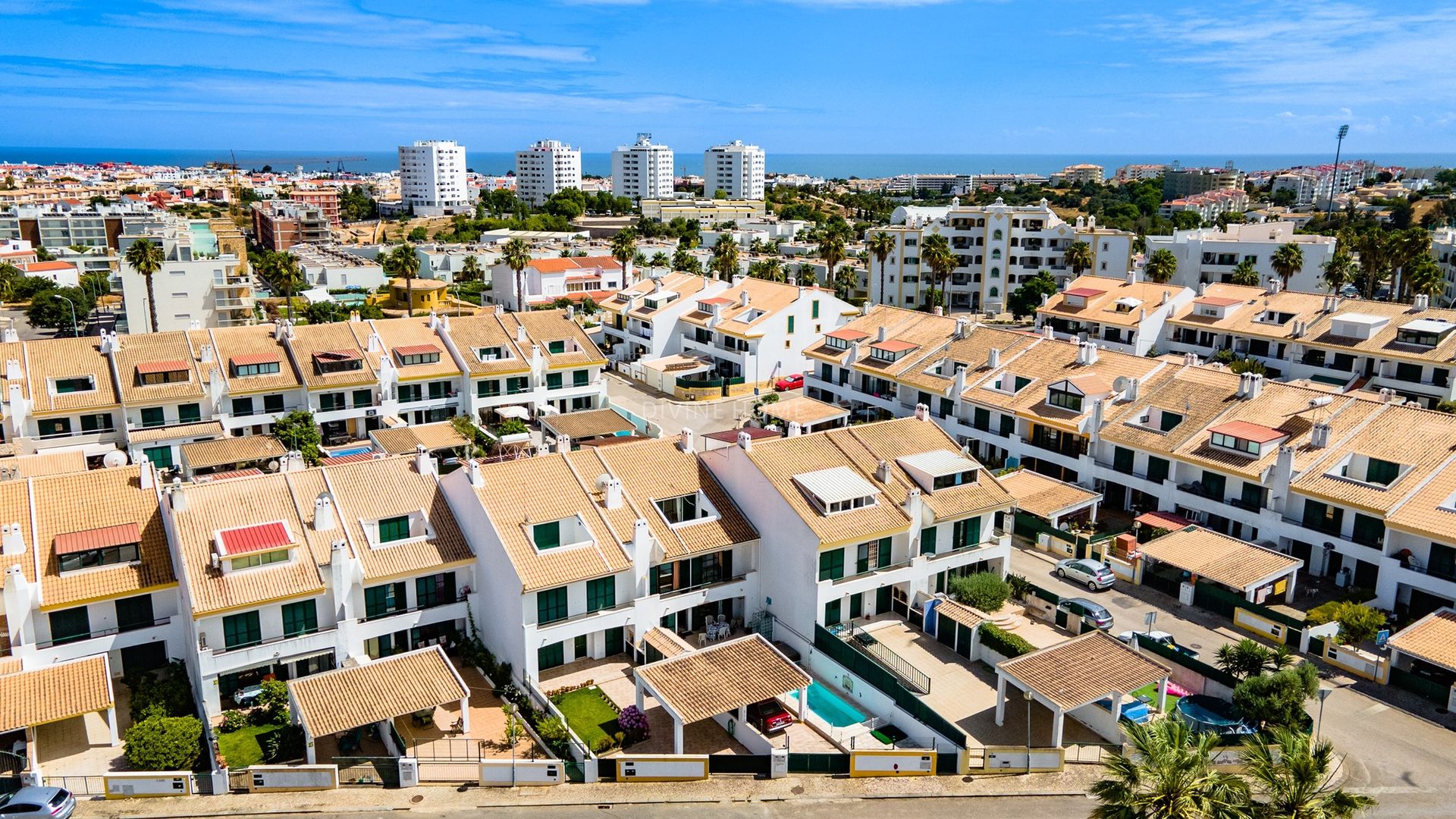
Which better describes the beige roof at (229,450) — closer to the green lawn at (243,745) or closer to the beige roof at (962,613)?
the green lawn at (243,745)

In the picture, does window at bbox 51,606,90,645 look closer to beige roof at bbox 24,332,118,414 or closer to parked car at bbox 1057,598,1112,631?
beige roof at bbox 24,332,118,414

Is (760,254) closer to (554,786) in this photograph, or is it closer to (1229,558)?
(1229,558)

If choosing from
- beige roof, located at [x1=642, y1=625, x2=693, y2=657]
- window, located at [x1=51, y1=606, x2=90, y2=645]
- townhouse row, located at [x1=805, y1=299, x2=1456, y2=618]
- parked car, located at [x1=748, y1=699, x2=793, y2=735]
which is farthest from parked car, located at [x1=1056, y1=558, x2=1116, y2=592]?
window, located at [x1=51, y1=606, x2=90, y2=645]

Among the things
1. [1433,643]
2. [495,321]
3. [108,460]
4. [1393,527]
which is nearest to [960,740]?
[1433,643]

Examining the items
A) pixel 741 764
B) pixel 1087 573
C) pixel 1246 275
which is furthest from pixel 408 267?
pixel 1246 275

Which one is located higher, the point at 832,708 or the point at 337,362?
the point at 337,362

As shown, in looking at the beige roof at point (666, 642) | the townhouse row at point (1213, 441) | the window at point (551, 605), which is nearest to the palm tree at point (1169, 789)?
the beige roof at point (666, 642)

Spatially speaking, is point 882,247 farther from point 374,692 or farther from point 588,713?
point 374,692
